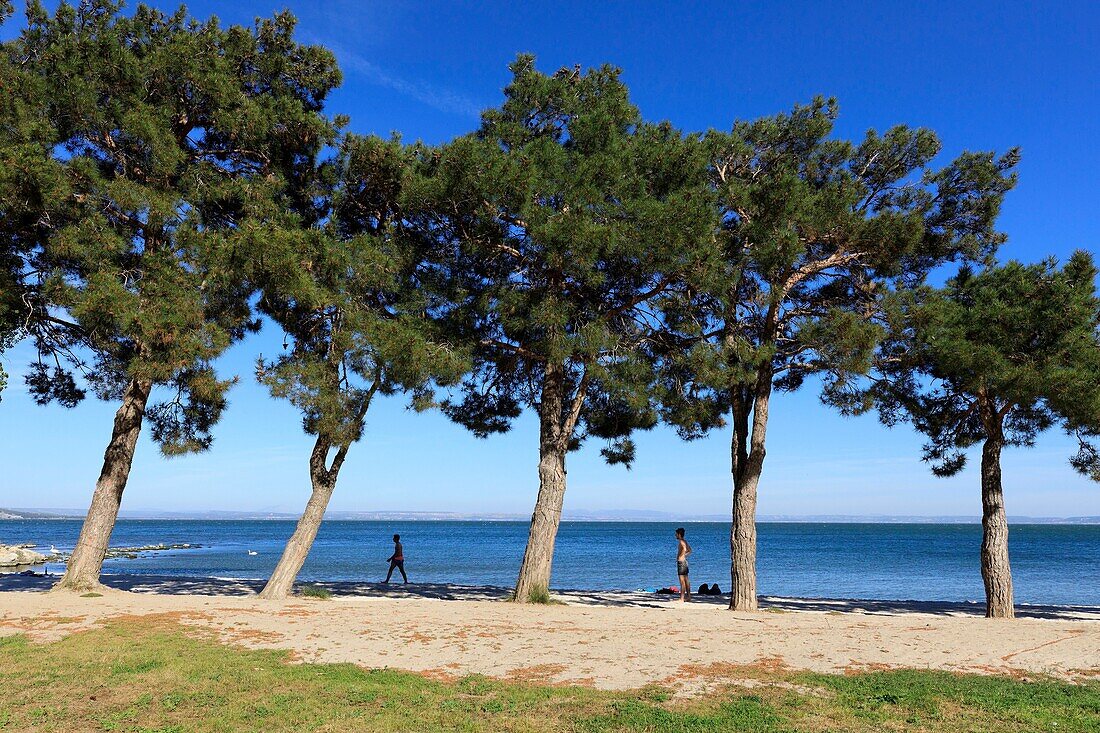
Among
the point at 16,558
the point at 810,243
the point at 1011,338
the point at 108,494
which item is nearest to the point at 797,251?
the point at 810,243

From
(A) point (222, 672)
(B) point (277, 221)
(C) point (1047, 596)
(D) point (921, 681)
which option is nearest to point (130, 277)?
(B) point (277, 221)

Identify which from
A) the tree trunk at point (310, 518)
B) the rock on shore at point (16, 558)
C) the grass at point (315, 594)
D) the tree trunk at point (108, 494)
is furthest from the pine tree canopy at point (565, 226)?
the rock on shore at point (16, 558)

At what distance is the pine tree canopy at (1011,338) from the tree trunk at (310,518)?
10.5m

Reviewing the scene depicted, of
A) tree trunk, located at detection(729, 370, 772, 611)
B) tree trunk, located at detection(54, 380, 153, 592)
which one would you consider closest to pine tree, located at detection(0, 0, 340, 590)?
tree trunk, located at detection(54, 380, 153, 592)

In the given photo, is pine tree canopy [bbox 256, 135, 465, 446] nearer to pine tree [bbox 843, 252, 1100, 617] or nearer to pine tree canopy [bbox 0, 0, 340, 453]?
pine tree canopy [bbox 0, 0, 340, 453]

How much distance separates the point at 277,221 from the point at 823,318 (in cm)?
939

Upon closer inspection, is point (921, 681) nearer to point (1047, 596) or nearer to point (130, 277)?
point (130, 277)

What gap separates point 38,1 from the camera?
1330cm

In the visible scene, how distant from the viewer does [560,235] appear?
38.2 ft

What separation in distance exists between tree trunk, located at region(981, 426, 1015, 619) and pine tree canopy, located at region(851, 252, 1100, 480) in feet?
1.41

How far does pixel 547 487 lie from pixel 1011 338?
8.27 meters

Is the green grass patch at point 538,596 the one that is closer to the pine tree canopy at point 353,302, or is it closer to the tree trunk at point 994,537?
the pine tree canopy at point 353,302

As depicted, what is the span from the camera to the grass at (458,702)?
5312 mm

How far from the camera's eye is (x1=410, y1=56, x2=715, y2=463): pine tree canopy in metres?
11.7
